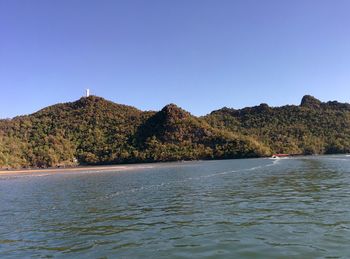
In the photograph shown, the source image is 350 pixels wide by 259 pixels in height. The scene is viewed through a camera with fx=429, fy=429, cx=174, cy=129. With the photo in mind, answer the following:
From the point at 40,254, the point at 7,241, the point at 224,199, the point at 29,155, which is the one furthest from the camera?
the point at 29,155

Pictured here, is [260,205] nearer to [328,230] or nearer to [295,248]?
[328,230]

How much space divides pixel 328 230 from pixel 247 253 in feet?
18.2

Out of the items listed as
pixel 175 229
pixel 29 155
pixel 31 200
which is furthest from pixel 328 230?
pixel 29 155

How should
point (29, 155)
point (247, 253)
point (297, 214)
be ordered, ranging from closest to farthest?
point (247, 253) < point (297, 214) < point (29, 155)

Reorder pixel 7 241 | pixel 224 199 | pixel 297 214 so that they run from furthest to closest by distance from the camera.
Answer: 1. pixel 224 199
2. pixel 297 214
3. pixel 7 241

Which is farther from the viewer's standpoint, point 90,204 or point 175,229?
point 90,204

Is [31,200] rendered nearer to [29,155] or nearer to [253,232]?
[253,232]

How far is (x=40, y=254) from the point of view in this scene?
61.8 ft

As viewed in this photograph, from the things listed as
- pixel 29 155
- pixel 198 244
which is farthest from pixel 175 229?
pixel 29 155

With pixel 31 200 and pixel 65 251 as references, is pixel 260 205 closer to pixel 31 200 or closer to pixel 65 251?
pixel 65 251

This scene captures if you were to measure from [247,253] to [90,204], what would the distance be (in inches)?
849

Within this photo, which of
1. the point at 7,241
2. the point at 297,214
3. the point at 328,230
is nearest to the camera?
the point at 328,230

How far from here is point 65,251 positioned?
19.2 meters

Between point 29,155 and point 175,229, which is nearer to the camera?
point 175,229
